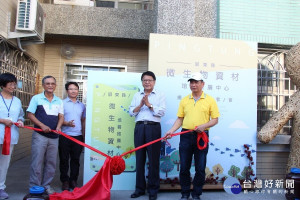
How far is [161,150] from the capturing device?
4121 millimetres

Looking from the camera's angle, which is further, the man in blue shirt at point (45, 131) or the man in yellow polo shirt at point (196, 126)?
the man in blue shirt at point (45, 131)

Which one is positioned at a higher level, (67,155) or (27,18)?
(27,18)

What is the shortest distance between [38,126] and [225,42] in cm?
302

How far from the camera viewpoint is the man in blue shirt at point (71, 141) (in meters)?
3.97

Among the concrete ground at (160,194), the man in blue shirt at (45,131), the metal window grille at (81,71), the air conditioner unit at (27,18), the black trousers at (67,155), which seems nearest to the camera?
the man in blue shirt at (45,131)

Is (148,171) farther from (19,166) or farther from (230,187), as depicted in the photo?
(19,166)

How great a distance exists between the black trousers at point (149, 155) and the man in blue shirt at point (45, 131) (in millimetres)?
1101

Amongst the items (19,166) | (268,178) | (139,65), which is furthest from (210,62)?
(19,166)

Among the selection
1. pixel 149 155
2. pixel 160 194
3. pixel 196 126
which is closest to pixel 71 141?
pixel 149 155

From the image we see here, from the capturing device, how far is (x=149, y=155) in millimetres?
3723

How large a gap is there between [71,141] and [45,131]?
1.73ft

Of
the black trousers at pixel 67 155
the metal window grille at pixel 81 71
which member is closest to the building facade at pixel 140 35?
the metal window grille at pixel 81 71

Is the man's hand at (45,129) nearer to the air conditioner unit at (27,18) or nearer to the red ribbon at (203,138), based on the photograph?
the red ribbon at (203,138)

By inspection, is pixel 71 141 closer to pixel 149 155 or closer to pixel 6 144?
pixel 6 144
